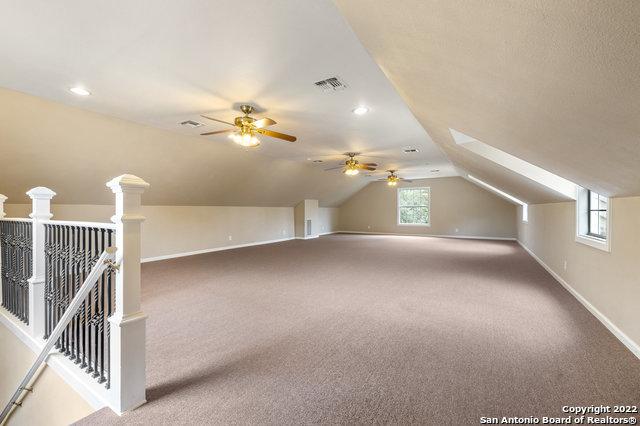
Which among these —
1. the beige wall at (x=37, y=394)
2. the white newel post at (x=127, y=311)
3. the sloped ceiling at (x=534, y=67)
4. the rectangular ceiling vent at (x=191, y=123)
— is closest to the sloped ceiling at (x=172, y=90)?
the rectangular ceiling vent at (x=191, y=123)

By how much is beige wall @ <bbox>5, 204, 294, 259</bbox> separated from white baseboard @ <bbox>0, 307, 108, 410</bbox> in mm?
3804

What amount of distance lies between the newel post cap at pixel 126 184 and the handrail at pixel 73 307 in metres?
0.36

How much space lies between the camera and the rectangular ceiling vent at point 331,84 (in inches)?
119

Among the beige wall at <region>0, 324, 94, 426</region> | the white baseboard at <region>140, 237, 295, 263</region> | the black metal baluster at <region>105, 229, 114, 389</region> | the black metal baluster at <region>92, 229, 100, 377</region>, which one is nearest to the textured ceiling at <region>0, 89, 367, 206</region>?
the white baseboard at <region>140, 237, 295, 263</region>

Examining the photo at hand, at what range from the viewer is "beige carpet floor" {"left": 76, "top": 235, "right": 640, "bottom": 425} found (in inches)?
68.1

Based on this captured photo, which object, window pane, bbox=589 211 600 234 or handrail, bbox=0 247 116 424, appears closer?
handrail, bbox=0 247 116 424

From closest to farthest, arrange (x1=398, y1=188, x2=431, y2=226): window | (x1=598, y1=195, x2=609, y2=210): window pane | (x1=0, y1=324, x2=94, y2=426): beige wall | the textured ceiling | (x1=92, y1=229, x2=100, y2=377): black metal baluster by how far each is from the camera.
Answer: (x1=92, y1=229, x2=100, y2=377): black metal baluster
(x1=0, y1=324, x2=94, y2=426): beige wall
(x1=598, y1=195, x2=609, y2=210): window pane
the textured ceiling
(x1=398, y1=188, x2=431, y2=226): window

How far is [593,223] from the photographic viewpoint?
380cm

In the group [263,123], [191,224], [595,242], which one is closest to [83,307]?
[263,123]

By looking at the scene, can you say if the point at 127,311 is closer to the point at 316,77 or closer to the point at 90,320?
the point at 90,320

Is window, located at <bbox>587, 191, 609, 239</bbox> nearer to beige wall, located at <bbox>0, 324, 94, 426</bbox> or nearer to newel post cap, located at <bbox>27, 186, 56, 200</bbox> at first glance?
beige wall, located at <bbox>0, 324, 94, 426</bbox>

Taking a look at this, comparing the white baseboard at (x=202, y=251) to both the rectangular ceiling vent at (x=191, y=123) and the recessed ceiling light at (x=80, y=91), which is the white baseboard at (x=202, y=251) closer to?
the rectangular ceiling vent at (x=191, y=123)

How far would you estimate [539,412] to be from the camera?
166 centimetres

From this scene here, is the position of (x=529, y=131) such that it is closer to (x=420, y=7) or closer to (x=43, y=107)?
(x=420, y=7)
